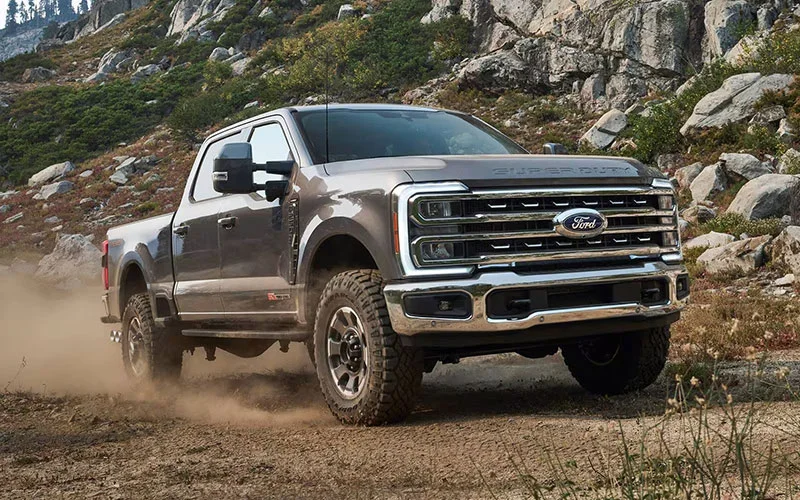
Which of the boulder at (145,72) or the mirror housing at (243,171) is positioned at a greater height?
the boulder at (145,72)

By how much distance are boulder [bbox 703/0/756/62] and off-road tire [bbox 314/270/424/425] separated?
27.3m

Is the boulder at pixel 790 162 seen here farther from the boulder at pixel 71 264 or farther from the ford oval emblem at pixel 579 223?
the boulder at pixel 71 264

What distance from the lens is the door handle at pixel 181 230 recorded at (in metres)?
7.30

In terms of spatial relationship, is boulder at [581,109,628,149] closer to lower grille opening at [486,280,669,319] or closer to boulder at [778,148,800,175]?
boulder at [778,148,800,175]

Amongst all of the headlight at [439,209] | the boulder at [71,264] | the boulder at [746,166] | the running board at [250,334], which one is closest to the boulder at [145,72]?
the boulder at [71,264]

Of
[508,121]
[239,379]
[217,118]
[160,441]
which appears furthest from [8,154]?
[160,441]

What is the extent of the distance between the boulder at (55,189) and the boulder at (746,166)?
85.2 feet

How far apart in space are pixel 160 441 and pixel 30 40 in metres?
191

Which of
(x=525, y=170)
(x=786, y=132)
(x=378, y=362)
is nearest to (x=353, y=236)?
(x=378, y=362)

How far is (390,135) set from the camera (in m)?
6.20

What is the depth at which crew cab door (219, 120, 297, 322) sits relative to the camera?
6.00 m

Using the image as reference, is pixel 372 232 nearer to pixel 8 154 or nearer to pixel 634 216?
pixel 634 216

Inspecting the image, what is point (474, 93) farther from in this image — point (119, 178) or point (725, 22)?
point (119, 178)

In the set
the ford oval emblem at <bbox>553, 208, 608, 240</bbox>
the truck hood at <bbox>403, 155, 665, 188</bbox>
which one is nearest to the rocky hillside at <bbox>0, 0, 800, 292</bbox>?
the truck hood at <bbox>403, 155, 665, 188</bbox>
